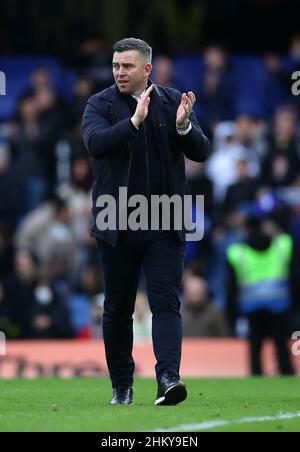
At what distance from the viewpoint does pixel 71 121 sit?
19422 millimetres

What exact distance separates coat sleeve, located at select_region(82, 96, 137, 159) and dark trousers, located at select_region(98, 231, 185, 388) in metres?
0.54

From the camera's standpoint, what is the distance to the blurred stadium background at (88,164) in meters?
15.6

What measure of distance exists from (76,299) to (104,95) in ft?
26.7

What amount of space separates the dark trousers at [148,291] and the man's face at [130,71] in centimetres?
87

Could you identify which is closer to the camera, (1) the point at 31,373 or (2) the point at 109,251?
(2) the point at 109,251

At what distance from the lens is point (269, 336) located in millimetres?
14305

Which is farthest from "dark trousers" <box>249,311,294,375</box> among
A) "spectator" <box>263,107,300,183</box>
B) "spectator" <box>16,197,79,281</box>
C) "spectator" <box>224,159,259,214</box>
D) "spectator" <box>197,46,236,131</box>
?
"spectator" <box>197,46,236,131</box>

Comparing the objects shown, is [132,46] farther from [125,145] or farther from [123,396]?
[123,396]

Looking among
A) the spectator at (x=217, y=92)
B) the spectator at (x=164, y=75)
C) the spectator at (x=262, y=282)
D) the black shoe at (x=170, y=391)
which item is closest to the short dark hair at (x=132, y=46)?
the black shoe at (x=170, y=391)

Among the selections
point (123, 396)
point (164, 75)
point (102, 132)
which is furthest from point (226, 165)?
point (102, 132)

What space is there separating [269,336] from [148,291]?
6.15m
